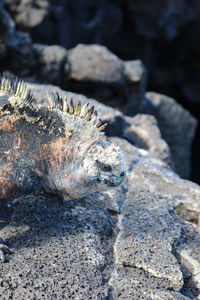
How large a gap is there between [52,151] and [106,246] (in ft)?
2.60

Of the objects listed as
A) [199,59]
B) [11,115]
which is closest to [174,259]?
[11,115]

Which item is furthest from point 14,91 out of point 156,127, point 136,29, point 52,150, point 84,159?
point 136,29

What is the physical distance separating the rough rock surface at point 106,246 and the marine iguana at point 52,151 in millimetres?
269

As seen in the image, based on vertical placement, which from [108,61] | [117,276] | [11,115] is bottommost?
[117,276]

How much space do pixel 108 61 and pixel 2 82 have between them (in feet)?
11.4

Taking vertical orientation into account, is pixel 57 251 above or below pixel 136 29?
below

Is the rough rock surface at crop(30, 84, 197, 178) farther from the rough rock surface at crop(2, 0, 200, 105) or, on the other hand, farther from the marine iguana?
the rough rock surface at crop(2, 0, 200, 105)

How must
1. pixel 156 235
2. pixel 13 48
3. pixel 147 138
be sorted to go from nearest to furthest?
pixel 156 235, pixel 147 138, pixel 13 48

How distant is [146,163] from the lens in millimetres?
3387

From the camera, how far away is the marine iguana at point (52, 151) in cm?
220

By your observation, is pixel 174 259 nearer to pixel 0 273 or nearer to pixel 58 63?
pixel 0 273

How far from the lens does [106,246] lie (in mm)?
2455

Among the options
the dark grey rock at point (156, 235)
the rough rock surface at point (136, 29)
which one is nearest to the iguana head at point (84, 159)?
the dark grey rock at point (156, 235)

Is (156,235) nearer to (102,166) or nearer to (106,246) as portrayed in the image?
(106,246)
